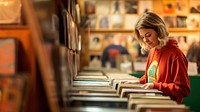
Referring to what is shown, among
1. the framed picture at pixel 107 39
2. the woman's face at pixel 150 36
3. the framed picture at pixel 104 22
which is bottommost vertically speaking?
the framed picture at pixel 107 39

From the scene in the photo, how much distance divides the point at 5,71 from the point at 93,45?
19.3 feet

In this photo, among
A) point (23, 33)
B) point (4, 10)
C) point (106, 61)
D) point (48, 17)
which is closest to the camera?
point (48, 17)

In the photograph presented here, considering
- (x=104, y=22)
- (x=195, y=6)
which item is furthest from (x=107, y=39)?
(x=195, y=6)

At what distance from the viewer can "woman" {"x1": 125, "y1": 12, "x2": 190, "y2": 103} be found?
7.52 ft

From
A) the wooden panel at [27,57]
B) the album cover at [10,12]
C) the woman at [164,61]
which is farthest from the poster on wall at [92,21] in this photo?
the wooden panel at [27,57]

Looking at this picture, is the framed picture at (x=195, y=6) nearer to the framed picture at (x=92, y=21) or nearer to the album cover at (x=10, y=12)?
the framed picture at (x=92, y=21)

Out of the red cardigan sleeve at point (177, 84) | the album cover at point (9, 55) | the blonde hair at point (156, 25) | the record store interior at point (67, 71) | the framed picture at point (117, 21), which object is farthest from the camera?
the framed picture at point (117, 21)

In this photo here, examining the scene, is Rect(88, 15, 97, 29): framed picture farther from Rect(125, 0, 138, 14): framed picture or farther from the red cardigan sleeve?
the red cardigan sleeve

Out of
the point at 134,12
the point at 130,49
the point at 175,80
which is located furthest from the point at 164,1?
the point at 175,80

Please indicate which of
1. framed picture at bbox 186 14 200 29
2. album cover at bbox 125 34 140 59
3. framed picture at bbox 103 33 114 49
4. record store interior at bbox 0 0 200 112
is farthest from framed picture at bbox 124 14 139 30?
→ record store interior at bbox 0 0 200 112

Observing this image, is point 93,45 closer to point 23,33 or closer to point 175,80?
point 175,80

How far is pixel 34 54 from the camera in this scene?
1449 millimetres

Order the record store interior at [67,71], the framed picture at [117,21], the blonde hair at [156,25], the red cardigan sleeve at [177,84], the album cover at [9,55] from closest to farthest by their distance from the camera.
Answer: the record store interior at [67,71] → the album cover at [9,55] → the red cardigan sleeve at [177,84] → the blonde hair at [156,25] → the framed picture at [117,21]

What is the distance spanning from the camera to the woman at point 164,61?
229 cm
